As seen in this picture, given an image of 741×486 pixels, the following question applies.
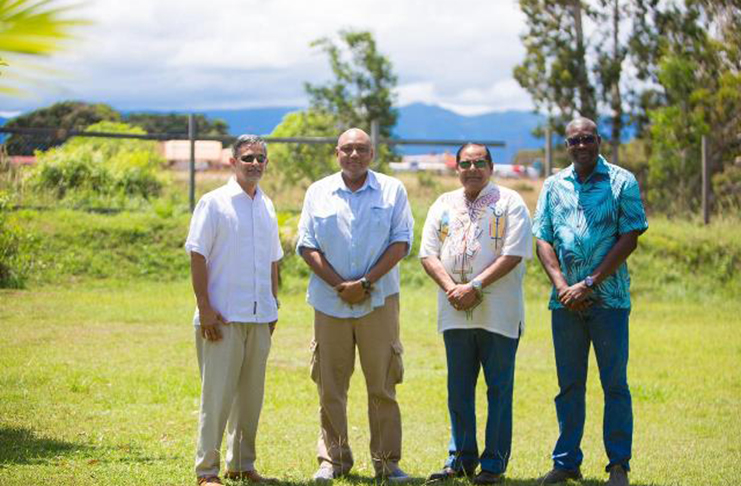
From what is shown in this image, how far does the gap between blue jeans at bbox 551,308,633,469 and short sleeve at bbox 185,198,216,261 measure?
6.99ft

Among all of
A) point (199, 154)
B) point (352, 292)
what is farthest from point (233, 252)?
point (199, 154)

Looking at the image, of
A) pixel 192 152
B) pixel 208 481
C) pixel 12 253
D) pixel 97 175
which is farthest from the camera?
pixel 97 175

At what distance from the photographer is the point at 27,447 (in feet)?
23.5

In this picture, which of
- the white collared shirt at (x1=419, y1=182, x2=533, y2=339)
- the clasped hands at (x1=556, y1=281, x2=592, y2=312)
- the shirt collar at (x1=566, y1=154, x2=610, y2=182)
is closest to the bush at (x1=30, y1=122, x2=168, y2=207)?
the white collared shirt at (x1=419, y1=182, x2=533, y2=339)

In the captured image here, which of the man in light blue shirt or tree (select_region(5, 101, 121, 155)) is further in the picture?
tree (select_region(5, 101, 121, 155))

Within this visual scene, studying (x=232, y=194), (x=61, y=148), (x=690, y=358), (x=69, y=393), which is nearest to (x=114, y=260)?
(x=61, y=148)

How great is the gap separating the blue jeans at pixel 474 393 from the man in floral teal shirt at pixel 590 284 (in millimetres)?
338

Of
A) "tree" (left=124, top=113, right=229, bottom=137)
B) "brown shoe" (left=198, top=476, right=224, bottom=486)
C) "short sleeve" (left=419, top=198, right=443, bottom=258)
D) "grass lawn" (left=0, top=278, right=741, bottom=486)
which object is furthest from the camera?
"tree" (left=124, top=113, right=229, bottom=137)

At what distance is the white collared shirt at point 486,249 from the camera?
259 inches

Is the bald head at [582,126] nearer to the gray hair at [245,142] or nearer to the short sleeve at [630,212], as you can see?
the short sleeve at [630,212]

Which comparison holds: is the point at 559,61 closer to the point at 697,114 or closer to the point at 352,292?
the point at 697,114

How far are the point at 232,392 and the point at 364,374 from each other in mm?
823

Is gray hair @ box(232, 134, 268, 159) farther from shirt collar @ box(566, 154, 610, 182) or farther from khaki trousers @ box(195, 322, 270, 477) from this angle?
shirt collar @ box(566, 154, 610, 182)

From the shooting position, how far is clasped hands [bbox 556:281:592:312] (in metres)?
6.43
